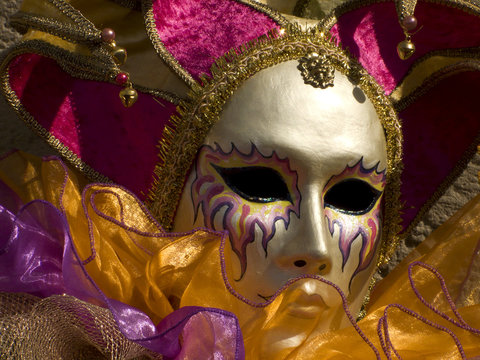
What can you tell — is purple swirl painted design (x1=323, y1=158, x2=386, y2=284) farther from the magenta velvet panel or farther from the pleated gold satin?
the magenta velvet panel

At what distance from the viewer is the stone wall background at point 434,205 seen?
1.74m

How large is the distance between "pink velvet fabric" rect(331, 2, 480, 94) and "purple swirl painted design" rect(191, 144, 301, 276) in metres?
0.30

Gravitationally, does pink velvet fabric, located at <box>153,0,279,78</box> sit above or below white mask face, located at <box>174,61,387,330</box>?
above

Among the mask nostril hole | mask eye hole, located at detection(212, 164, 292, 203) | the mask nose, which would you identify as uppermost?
mask eye hole, located at detection(212, 164, 292, 203)

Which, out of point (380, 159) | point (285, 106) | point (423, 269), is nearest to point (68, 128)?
point (285, 106)

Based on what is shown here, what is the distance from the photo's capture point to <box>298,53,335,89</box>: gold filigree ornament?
1317 millimetres

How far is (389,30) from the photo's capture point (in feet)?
4.91

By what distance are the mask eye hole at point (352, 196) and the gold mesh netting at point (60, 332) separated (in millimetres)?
396

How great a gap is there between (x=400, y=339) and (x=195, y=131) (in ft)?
1.48

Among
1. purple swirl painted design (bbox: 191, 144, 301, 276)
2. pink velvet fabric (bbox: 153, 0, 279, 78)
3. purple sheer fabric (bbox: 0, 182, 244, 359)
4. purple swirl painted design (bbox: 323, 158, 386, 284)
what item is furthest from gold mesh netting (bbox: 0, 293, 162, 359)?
pink velvet fabric (bbox: 153, 0, 279, 78)

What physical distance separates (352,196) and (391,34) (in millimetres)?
346

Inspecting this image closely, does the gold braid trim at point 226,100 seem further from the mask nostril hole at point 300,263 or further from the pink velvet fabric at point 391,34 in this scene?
the mask nostril hole at point 300,263

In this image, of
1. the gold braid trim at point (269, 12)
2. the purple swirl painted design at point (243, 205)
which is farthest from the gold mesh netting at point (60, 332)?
the gold braid trim at point (269, 12)

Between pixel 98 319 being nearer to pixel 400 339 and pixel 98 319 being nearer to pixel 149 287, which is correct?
pixel 149 287
